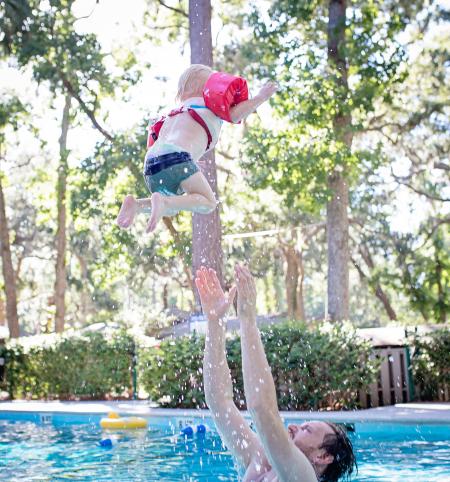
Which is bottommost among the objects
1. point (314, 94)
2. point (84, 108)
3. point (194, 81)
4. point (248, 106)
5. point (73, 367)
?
point (73, 367)

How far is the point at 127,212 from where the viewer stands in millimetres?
4336

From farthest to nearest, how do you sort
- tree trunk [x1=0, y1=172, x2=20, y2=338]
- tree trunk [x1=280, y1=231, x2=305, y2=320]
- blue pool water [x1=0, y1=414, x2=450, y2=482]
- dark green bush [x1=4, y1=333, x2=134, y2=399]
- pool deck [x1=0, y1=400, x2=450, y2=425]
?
tree trunk [x1=280, y1=231, x2=305, y2=320] → tree trunk [x1=0, y1=172, x2=20, y2=338] → dark green bush [x1=4, y1=333, x2=134, y2=399] → pool deck [x1=0, y1=400, x2=450, y2=425] → blue pool water [x1=0, y1=414, x2=450, y2=482]

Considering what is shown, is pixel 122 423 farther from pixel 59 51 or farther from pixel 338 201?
pixel 59 51

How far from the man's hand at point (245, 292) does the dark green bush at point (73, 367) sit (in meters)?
10.8

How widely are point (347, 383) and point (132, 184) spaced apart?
8815 mm

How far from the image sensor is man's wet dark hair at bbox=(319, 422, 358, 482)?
10.8ft

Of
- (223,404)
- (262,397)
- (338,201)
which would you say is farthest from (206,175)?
(262,397)

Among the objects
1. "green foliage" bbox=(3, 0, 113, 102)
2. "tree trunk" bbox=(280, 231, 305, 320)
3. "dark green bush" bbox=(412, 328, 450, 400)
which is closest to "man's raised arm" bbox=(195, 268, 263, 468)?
"dark green bush" bbox=(412, 328, 450, 400)

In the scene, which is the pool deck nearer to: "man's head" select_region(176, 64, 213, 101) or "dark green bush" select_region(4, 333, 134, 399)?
"dark green bush" select_region(4, 333, 134, 399)

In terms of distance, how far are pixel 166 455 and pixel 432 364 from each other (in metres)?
4.90

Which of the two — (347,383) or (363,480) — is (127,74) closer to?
(347,383)

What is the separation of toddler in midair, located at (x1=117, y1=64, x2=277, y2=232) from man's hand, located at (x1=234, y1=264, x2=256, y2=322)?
4.57 ft

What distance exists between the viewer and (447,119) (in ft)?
67.4

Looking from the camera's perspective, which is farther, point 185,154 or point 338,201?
point 338,201
